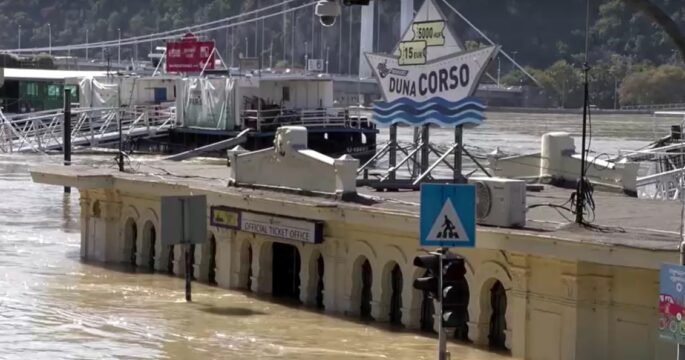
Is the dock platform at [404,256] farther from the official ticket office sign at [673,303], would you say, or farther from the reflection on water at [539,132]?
the reflection on water at [539,132]

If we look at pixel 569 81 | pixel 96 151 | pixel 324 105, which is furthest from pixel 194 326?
pixel 569 81

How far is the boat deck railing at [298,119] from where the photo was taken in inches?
2589

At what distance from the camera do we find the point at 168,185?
28047 millimetres

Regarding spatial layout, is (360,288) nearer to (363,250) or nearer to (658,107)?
(363,250)

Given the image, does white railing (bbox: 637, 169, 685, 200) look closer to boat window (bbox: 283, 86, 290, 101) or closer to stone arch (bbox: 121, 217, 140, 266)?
stone arch (bbox: 121, 217, 140, 266)

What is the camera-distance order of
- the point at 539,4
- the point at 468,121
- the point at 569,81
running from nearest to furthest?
the point at 468,121 < the point at 569,81 < the point at 539,4

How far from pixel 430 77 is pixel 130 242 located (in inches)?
330

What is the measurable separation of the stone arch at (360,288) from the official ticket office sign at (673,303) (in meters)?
11.0

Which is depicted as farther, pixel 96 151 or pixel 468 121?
pixel 96 151

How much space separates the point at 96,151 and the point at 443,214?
166 ft

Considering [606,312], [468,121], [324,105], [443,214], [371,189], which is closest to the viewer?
[443,214]

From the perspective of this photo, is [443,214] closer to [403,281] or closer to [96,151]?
[403,281]

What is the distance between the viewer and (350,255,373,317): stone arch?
23891 mm

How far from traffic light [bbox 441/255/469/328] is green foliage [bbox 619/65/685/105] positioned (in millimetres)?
86617
